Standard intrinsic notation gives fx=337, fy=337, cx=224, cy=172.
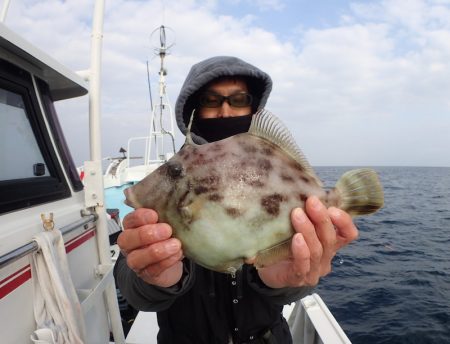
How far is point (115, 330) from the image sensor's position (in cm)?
376

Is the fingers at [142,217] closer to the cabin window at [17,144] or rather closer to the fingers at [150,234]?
the fingers at [150,234]

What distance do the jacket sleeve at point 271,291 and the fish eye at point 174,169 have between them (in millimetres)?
1011

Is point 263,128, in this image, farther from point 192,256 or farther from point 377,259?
point 377,259

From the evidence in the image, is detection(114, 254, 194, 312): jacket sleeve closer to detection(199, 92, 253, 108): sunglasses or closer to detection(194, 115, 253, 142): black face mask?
detection(194, 115, 253, 142): black face mask

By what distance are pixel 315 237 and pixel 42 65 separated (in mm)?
2961

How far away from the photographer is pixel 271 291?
2.24 metres

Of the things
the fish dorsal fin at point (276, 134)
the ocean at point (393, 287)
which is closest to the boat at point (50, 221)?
the fish dorsal fin at point (276, 134)

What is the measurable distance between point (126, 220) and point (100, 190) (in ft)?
6.75

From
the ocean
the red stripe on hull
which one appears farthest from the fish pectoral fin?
the ocean

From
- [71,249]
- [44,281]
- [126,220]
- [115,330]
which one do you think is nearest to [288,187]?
[126,220]

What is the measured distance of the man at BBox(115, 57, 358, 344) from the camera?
1.68 metres

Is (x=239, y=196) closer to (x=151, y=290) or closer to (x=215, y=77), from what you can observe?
(x=151, y=290)

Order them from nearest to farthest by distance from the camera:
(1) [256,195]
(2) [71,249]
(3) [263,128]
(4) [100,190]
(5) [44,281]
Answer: (1) [256,195] < (3) [263,128] < (5) [44,281] < (2) [71,249] < (4) [100,190]

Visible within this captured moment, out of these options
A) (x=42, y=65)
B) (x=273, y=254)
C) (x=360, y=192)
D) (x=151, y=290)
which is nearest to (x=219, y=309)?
(x=151, y=290)
